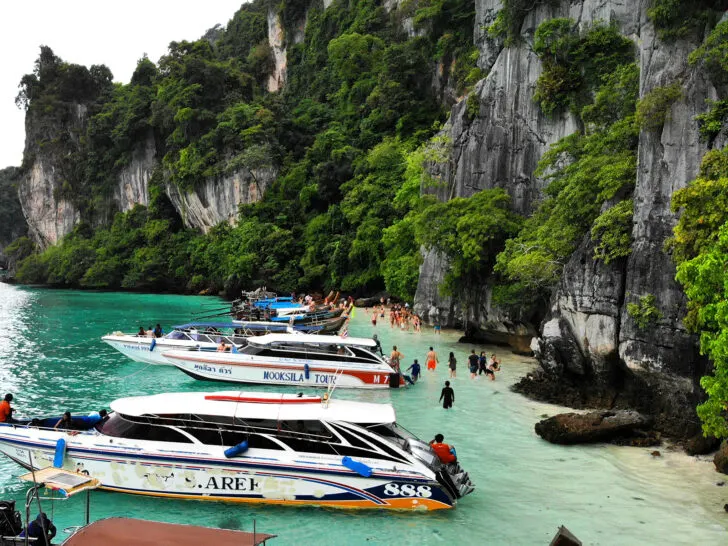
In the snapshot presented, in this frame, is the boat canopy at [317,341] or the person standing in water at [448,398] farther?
the boat canopy at [317,341]

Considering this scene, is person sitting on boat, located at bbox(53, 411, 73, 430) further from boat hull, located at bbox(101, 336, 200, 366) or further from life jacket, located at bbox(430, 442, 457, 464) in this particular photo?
boat hull, located at bbox(101, 336, 200, 366)

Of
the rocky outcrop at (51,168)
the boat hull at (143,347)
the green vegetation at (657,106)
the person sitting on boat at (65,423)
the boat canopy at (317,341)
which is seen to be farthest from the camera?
the rocky outcrop at (51,168)

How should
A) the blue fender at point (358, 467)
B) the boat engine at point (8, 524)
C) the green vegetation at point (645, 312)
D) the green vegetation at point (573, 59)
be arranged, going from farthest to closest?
the green vegetation at point (573, 59), the green vegetation at point (645, 312), the blue fender at point (358, 467), the boat engine at point (8, 524)

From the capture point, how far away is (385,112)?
53906mm

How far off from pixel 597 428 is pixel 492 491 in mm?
4277

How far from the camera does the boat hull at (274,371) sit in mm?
20156

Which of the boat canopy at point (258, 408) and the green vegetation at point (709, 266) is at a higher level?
the green vegetation at point (709, 266)

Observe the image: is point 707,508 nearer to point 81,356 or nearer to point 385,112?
point 81,356

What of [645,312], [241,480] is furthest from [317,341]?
[645,312]

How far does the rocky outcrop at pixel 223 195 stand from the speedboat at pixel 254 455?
170 feet

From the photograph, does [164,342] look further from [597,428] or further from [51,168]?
[51,168]

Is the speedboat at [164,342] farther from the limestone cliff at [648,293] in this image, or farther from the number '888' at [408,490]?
the number '888' at [408,490]

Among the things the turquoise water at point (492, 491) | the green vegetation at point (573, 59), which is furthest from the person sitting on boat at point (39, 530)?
the green vegetation at point (573, 59)

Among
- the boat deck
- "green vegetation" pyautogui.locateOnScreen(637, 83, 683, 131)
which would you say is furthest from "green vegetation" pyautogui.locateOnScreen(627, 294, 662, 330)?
the boat deck
